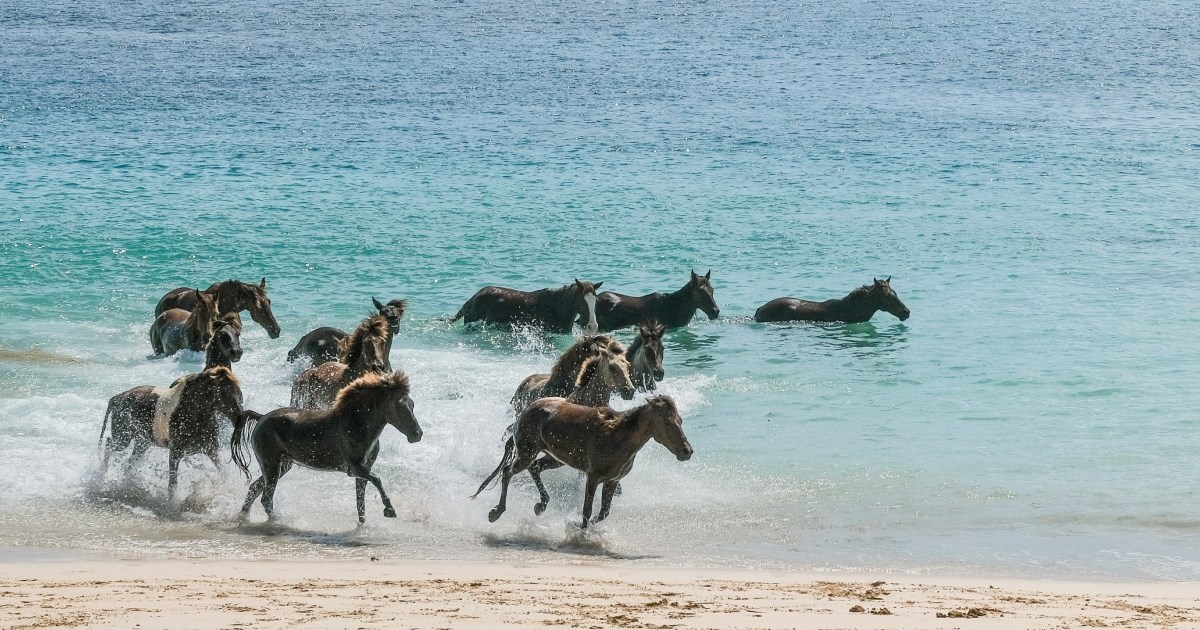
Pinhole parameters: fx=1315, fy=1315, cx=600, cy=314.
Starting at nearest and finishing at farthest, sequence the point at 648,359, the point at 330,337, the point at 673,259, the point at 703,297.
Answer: the point at 648,359
the point at 330,337
the point at 703,297
the point at 673,259

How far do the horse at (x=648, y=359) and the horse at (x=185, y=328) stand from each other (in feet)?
13.9

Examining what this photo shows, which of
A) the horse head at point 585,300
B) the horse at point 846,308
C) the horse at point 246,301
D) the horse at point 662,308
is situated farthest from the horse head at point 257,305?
the horse at point 846,308

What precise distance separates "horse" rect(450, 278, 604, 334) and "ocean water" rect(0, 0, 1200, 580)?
0.29m

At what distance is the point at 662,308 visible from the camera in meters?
17.3

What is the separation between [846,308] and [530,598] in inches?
458

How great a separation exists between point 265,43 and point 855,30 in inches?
984

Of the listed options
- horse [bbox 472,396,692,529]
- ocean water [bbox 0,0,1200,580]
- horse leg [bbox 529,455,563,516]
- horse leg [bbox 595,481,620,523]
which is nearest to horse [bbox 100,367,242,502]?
ocean water [bbox 0,0,1200,580]

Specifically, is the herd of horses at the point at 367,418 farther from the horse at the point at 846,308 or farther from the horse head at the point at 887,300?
the horse head at the point at 887,300

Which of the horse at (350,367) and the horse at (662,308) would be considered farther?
the horse at (662,308)

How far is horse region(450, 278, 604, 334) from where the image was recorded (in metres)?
16.3

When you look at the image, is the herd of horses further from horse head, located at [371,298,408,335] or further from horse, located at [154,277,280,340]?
horse, located at [154,277,280,340]

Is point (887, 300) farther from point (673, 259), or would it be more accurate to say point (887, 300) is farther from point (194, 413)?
point (194, 413)

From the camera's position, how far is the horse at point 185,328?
13.2 m

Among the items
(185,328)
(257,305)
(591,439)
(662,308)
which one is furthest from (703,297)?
(591,439)
